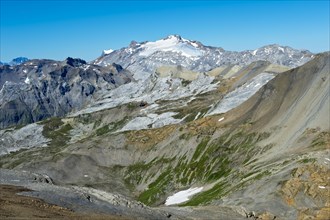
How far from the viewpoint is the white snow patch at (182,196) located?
156m

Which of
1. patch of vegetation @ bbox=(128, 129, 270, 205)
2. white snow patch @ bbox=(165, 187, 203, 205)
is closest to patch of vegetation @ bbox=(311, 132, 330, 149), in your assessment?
Result: patch of vegetation @ bbox=(128, 129, 270, 205)

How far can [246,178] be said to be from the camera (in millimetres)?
135125

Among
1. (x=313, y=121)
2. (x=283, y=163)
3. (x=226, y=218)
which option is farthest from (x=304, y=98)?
(x=226, y=218)

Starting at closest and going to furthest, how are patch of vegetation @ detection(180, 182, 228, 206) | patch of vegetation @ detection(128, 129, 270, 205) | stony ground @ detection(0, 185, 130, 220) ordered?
stony ground @ detection(0, 185, 130, 220), patch of vegetation @ detection(180, 182, 228, 206), patch of vegetation @ detection(128, 129, 270, 205)

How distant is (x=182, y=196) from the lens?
532ft

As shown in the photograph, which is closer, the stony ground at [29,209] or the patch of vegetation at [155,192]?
the stony ground at [29,209]

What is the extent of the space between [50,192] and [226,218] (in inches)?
1455

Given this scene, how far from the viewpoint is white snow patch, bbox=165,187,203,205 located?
156250 millimetres

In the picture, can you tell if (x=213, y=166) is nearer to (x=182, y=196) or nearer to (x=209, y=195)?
(x=182, y=196)

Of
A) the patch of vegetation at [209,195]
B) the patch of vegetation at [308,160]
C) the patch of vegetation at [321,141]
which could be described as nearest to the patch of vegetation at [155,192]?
the patch of vegetation at [209,195]

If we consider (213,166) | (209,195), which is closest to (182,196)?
(209,195)

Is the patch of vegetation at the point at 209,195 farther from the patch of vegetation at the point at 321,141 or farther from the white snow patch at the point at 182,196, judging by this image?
the patch of vegetation at the point at 321,141

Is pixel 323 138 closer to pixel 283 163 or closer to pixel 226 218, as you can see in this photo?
pixel 283 163

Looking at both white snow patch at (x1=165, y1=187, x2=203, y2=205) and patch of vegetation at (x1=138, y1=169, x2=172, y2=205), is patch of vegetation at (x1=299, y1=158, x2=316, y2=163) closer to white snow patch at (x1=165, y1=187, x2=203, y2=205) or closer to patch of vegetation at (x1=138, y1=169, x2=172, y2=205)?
white snow patch at (x1=165, y1=187, x2=203, y2=205)
